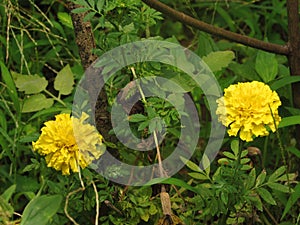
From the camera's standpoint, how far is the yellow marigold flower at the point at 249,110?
4.78 ft

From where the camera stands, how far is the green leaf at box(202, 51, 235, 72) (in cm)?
201

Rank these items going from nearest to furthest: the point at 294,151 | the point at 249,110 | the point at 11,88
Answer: the point at 249,110, the point at 294,151, the point at 11,88

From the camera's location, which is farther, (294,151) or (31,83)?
(31,83)

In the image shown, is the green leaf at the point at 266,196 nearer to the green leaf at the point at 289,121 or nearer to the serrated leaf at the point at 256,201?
the serrated leaf at the point at 256,201

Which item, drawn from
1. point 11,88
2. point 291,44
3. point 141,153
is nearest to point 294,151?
point 291,44

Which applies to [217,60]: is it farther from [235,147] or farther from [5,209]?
[5,209]

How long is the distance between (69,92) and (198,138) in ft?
1.36

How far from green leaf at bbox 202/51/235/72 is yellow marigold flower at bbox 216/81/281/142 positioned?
52 centimetres

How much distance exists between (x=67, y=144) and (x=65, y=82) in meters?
0.61

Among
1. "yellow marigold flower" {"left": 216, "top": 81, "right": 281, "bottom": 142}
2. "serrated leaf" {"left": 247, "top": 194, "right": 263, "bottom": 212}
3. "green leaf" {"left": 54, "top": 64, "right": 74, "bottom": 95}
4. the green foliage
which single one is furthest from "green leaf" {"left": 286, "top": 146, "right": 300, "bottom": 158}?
"green leaf" {"left": 54, "top": 64, "right": 74, "bottom": 95}

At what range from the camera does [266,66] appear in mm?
2045

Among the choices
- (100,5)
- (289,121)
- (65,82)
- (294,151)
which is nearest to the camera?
(100,5)

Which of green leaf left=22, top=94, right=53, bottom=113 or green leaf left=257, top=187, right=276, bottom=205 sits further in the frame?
green leaf left=22, top=94, right=53, bottom=113

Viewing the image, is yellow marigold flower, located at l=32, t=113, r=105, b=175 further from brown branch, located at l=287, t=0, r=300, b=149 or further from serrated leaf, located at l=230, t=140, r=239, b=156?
brown branch, located at l=287, t=0, r=300, b=149
